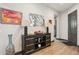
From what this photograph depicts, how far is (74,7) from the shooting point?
1.97 meters

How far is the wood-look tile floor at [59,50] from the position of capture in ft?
6.47

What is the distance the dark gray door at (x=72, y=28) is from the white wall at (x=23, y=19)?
1.24 feet

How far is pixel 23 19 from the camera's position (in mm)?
1974

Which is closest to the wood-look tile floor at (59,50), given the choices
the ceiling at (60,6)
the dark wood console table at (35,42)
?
the dark wood console table at (35,42)

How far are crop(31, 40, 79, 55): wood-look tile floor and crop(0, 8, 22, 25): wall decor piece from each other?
0.74m

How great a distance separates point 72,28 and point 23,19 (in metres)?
1.00

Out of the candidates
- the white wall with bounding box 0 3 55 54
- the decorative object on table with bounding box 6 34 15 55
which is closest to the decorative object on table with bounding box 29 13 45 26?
the white wall with bounding box 0 3 55 54

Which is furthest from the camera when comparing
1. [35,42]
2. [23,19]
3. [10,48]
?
[35,42]

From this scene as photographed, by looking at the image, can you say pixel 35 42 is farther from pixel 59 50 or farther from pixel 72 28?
pixel 72 28

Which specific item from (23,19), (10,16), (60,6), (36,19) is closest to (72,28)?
(60,6)

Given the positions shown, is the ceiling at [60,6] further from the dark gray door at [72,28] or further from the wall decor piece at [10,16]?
the wall decor piece at [10,16]

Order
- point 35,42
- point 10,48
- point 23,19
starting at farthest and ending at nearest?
point 35,42
point 23,19
point 10,48
